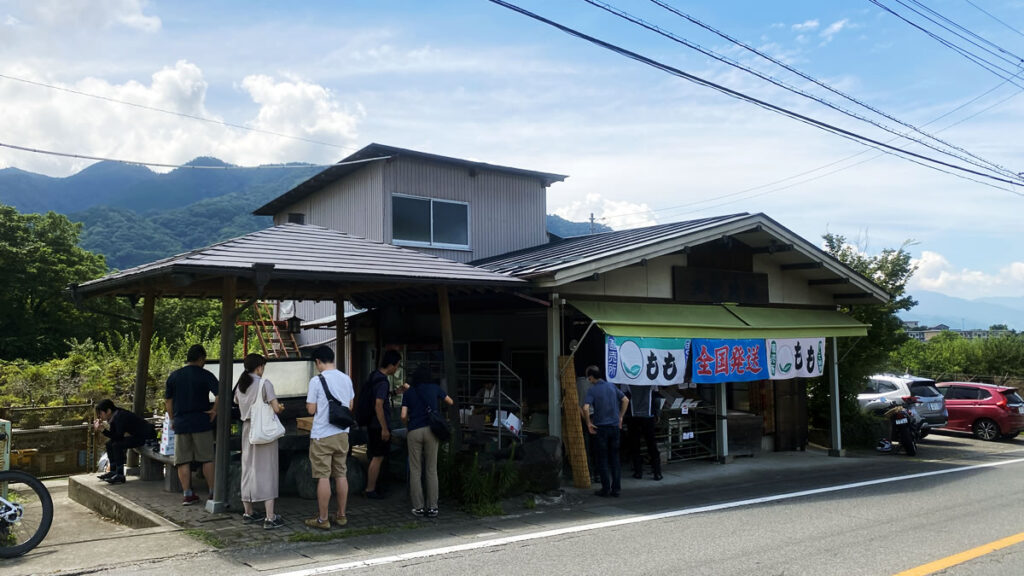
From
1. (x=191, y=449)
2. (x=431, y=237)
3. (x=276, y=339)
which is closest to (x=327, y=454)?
(x=191, y=449)

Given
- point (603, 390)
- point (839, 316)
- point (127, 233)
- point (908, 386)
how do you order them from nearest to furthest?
point (603, 390) < point (839, 316) < point (908, 386) < point (127, 233)

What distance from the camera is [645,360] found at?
10859mm

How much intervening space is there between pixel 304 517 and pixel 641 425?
5.75 meters

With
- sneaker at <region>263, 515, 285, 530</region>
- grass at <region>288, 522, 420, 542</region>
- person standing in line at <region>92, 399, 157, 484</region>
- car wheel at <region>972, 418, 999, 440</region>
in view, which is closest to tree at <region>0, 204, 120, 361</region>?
person standing in line at <region>92, 399, 157, 484</region>

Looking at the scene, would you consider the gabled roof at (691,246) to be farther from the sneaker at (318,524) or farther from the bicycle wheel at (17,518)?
the bicycle wheel at (17,518)

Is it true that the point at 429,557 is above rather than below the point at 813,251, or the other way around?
below

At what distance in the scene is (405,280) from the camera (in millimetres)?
8547

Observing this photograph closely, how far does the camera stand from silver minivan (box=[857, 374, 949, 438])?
18266mm

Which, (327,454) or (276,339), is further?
(276,339)

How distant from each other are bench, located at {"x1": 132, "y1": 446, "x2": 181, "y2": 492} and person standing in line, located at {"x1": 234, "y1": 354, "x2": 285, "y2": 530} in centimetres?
209


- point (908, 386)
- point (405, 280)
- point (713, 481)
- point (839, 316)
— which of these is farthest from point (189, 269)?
point (908, 386)

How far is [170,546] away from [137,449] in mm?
4147

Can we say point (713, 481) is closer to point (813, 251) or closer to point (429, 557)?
point (813, 251)

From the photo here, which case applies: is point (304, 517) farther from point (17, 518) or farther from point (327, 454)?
point (17, 518)
